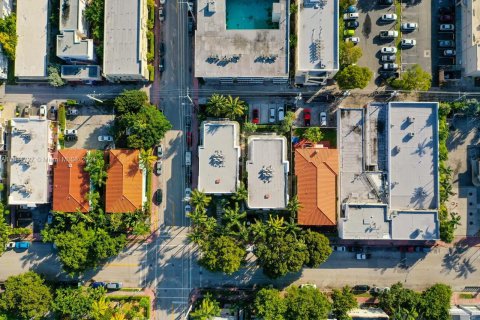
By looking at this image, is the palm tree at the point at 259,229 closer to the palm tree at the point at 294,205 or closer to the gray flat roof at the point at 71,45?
the palm tree at the point at 294,205

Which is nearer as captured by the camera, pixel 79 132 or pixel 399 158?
pixel 399 158

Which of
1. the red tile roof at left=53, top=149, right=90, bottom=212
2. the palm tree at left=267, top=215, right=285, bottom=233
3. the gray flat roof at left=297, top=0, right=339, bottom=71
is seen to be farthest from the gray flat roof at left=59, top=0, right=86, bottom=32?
the palm tree at left=267, top=215, right=285, bottom=233

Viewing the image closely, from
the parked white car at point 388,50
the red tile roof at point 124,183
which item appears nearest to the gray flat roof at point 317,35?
the parked white car at point 388,50

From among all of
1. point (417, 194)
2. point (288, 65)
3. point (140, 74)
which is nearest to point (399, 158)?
point (417, 194)

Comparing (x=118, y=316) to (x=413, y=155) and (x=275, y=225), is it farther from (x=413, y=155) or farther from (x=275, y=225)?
(x=413, y=155)

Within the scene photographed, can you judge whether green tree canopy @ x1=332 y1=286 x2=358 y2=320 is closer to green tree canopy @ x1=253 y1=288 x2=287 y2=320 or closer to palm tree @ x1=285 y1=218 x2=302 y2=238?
green tree canopy @ x1=253 y1=288 x2=287 y2=320

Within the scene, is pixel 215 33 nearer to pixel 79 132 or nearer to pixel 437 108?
pixel 79 132
